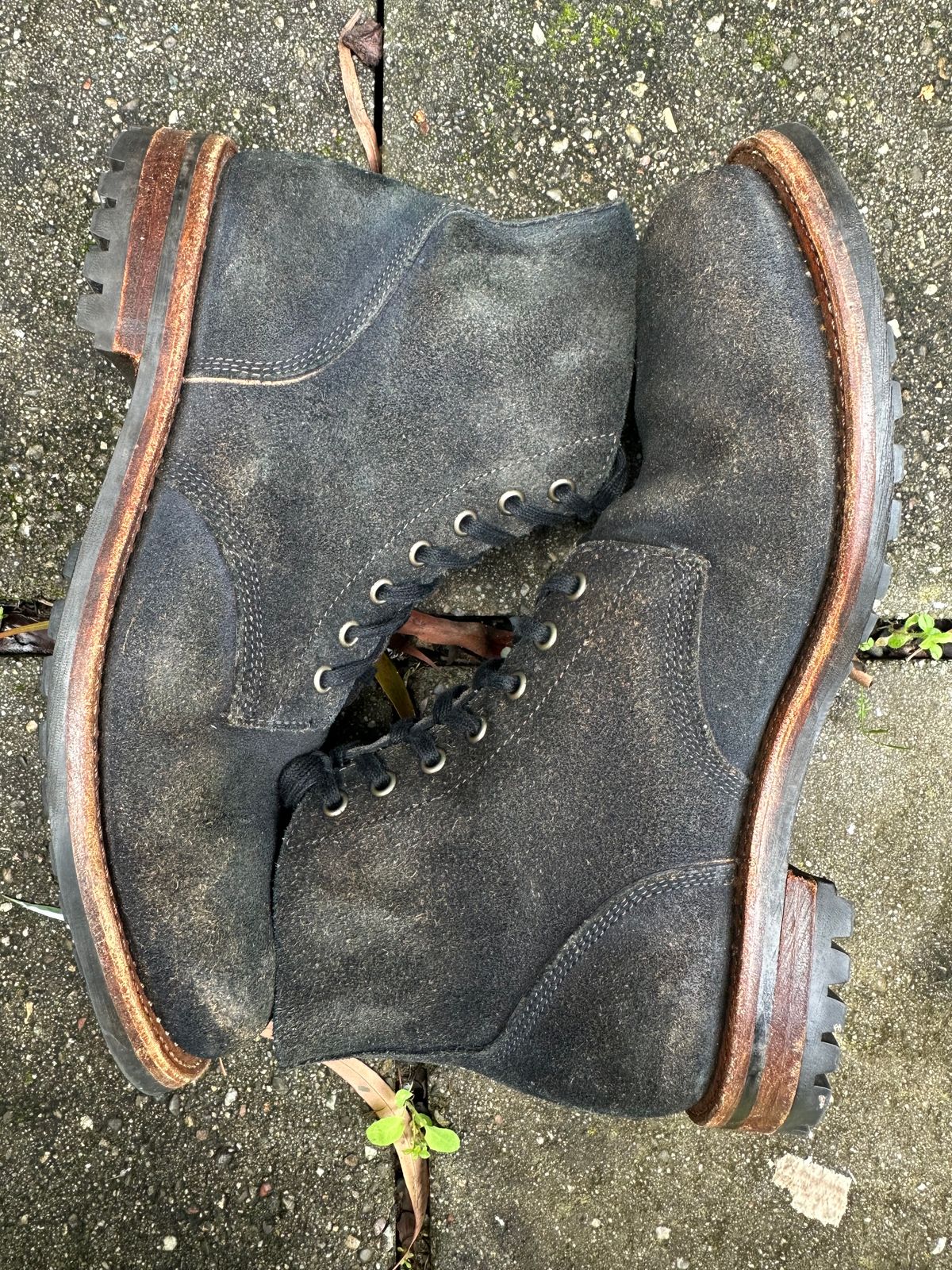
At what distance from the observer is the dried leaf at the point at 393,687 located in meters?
1.68

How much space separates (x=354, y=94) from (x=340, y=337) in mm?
700

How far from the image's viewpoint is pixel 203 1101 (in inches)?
67.7

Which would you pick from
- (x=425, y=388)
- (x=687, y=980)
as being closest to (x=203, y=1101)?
(x=687, y=980)

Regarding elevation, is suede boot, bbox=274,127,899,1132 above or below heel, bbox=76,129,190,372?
below

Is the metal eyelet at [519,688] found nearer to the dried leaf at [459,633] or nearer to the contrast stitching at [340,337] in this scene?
the dried leaf at [459,633]

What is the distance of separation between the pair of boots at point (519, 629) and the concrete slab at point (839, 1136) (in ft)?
1.65

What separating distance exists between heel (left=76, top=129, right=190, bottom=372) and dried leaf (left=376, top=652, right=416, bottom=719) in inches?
27.4

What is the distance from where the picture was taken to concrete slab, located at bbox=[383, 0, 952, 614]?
1665mm

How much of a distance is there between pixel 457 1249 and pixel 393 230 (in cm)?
188

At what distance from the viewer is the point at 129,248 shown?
1.24 meters

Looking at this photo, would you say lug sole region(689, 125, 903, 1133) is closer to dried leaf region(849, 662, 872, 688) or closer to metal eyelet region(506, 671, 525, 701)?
metal eyelet region(506, 671, 525, 701)

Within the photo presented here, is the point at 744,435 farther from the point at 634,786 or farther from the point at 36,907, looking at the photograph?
the point at 36,907

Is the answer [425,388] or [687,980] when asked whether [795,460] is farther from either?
[687,980]

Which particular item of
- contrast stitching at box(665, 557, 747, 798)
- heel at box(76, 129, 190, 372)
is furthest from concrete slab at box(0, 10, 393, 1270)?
contrast stitching at box(665, 557, 747, 798)
